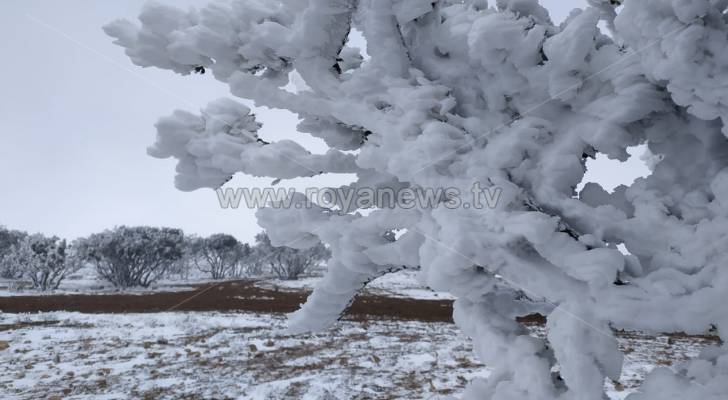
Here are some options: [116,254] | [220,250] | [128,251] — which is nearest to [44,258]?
[116,254]

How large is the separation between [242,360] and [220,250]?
34.9 metres

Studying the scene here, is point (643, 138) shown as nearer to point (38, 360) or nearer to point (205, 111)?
point (205, 111)

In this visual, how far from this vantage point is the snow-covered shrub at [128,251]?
28.8m

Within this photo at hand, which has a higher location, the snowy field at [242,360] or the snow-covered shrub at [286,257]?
the snow-covered shrub at [286,257]

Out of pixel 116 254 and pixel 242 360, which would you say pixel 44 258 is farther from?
pixel 242 360

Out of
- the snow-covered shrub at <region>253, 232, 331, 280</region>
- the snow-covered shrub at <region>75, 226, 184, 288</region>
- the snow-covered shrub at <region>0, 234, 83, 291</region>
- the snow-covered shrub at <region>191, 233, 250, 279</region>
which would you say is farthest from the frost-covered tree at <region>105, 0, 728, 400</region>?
the snow-covered shrub at <region>191, 233, 250, 279</region>

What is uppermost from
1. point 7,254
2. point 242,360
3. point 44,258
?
point 7,254

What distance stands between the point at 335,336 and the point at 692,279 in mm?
9648

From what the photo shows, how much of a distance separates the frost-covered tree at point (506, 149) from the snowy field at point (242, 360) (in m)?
3.40

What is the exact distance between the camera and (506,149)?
162cm

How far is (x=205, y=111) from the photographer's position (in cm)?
232

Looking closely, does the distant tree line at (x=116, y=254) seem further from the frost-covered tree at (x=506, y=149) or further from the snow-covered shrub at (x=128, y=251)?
the frost-covered tree at (x=506, y=149)

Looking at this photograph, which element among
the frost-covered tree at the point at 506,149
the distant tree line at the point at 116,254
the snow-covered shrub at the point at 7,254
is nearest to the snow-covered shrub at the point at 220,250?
the distant tree line at the point at 116,254

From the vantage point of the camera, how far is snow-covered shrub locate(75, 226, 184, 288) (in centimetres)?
2878
